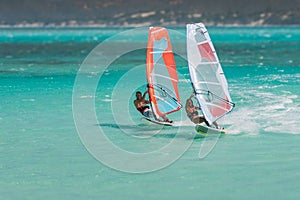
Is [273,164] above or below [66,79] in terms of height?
below

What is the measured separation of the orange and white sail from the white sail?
5.61 ft

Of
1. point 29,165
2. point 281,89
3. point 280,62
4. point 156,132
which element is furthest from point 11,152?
point 280,62

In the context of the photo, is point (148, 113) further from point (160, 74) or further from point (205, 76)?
point (205, 76)

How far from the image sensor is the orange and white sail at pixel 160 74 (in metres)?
21.7

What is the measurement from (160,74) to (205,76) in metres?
1.88

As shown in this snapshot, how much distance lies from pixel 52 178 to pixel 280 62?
4055cm

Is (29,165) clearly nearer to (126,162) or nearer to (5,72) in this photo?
(126,162)

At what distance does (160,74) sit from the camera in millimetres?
22047

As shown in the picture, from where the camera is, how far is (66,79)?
41.7m

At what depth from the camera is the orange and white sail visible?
856 inches

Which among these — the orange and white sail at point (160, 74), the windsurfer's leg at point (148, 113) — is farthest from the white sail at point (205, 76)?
the windsurfer's leg at point (148, 113)

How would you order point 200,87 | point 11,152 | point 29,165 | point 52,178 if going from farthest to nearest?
1. point 200,87
2. point 11,152
3. point 29,165
4. point 52,178

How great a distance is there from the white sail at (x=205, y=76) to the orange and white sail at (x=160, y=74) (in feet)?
5.61

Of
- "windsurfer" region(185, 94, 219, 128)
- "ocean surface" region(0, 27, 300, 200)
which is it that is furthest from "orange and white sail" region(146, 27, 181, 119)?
"windsurfer" region(185, 94, 219, 128)
